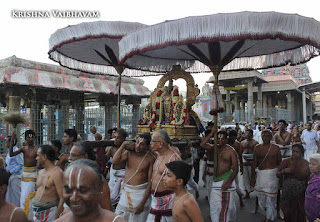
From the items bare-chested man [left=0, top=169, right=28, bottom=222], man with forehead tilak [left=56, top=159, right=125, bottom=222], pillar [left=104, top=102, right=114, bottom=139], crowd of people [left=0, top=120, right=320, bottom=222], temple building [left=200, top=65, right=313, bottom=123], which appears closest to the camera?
man with forehead tilak [left=56, top=159, right=125, bottom=222]

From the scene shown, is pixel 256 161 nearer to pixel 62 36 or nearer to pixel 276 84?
pixel 62 36

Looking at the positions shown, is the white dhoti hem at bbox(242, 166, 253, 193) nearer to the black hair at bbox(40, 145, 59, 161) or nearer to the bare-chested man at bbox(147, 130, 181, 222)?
the bare-chested man at bbox(147, 130, 181, 222)

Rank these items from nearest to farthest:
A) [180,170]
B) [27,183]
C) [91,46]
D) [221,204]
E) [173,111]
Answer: [180,170] → [221,204] → [27,183] → [173,111] → [91,46]

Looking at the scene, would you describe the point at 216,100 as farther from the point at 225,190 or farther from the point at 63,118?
the point at 63,118

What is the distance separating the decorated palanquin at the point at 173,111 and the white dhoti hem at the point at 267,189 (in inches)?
60.7

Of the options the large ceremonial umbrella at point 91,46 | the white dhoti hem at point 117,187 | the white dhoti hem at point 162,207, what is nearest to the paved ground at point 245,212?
the white dhoti hem at point 117,187

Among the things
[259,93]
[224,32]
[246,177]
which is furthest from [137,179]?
[259,93]

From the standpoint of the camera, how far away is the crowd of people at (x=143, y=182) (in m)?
1.59

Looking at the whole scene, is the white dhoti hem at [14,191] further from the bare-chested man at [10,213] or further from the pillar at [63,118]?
the pillar at [63,118]

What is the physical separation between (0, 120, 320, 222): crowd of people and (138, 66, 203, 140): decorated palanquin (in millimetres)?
412

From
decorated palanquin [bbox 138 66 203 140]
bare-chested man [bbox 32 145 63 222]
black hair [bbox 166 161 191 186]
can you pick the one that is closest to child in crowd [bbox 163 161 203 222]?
black hair [bbox 166 161 191 186]

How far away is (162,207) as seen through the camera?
11.5 ft

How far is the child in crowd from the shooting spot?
2.50 metres

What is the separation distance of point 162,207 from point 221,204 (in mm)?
1548
